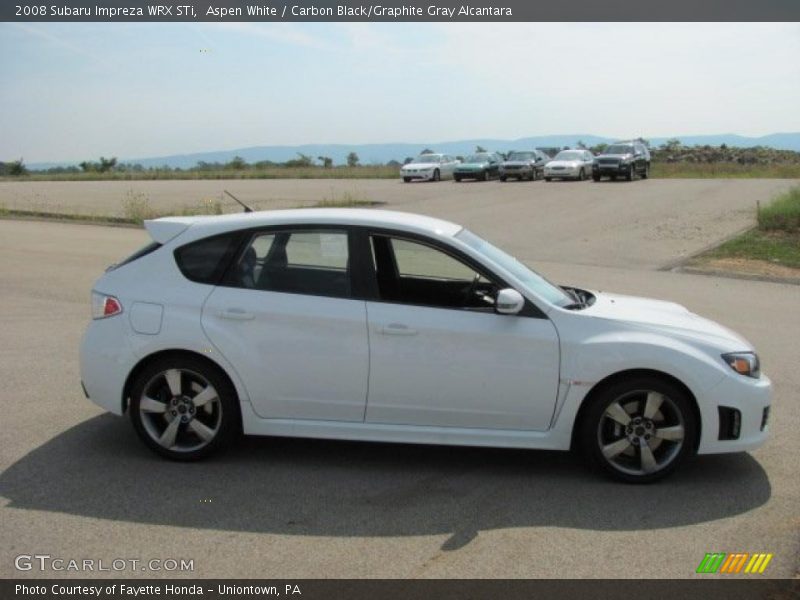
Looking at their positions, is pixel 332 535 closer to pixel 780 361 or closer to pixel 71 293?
pixel 780 361

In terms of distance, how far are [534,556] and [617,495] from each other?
3.34 feet

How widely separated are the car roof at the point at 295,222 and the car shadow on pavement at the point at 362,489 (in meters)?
1.46

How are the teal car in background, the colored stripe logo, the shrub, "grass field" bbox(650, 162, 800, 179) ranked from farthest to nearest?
"grass field" bbox(650, 162, 800, 179) < the teal car in background < the shrub < the colored stripe logo

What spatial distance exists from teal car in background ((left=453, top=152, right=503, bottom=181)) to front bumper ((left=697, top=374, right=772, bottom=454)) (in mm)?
38862

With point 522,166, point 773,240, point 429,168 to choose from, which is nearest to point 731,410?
point 773,240

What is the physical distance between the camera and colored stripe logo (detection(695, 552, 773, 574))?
14.0 ft

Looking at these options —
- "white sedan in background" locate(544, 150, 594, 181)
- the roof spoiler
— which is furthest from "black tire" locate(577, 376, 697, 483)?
"white sedan in background" locate(544, 150, 594, 181)

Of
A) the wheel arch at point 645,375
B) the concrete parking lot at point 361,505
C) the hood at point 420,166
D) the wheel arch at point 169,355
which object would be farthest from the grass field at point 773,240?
the hood at point 420,166

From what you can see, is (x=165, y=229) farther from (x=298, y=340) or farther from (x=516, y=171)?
(x=516, y=171)

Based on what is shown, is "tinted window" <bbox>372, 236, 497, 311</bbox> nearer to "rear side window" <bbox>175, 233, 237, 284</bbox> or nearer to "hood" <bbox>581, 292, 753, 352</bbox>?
"hood" <bbox>581, 292, 753, 352</bbox>

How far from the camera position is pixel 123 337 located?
5.57 metres

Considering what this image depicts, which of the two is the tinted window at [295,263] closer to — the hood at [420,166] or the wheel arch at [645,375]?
the wheel arch at [645,375]

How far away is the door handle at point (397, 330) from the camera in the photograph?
5.35 m
